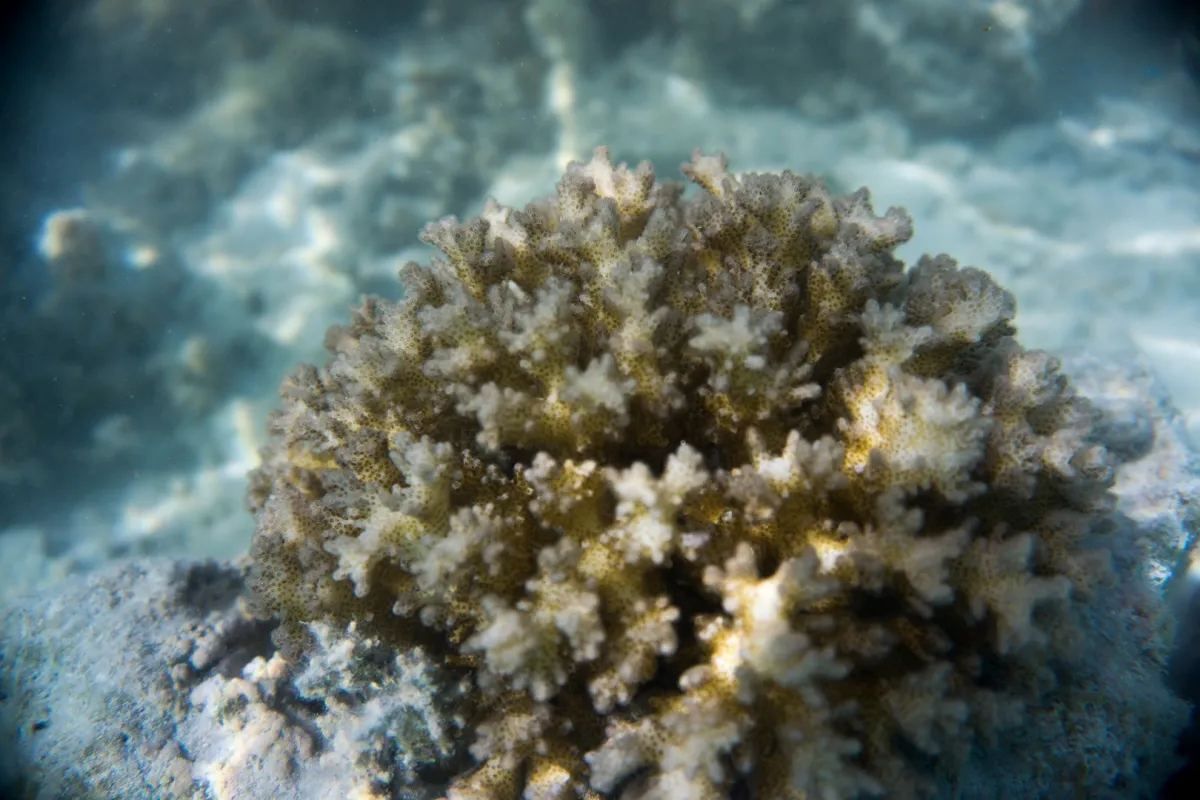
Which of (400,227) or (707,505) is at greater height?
(400,227)

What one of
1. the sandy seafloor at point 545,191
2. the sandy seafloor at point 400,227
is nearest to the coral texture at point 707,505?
the sandy seafloor at point 545,191

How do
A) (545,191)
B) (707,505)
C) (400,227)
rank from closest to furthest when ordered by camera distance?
1. (707,505)
2. (400,227)
3. (545,191)

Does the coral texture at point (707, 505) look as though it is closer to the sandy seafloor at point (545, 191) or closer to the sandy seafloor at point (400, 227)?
the sandy seafloor at point (545, 191)

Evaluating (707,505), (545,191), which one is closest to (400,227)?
(545,191)

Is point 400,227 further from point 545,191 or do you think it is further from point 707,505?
point 707,505

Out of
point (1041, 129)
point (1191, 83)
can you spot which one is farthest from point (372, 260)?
point (1191, 83)

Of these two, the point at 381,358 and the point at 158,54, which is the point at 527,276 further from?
the point at 158,54
